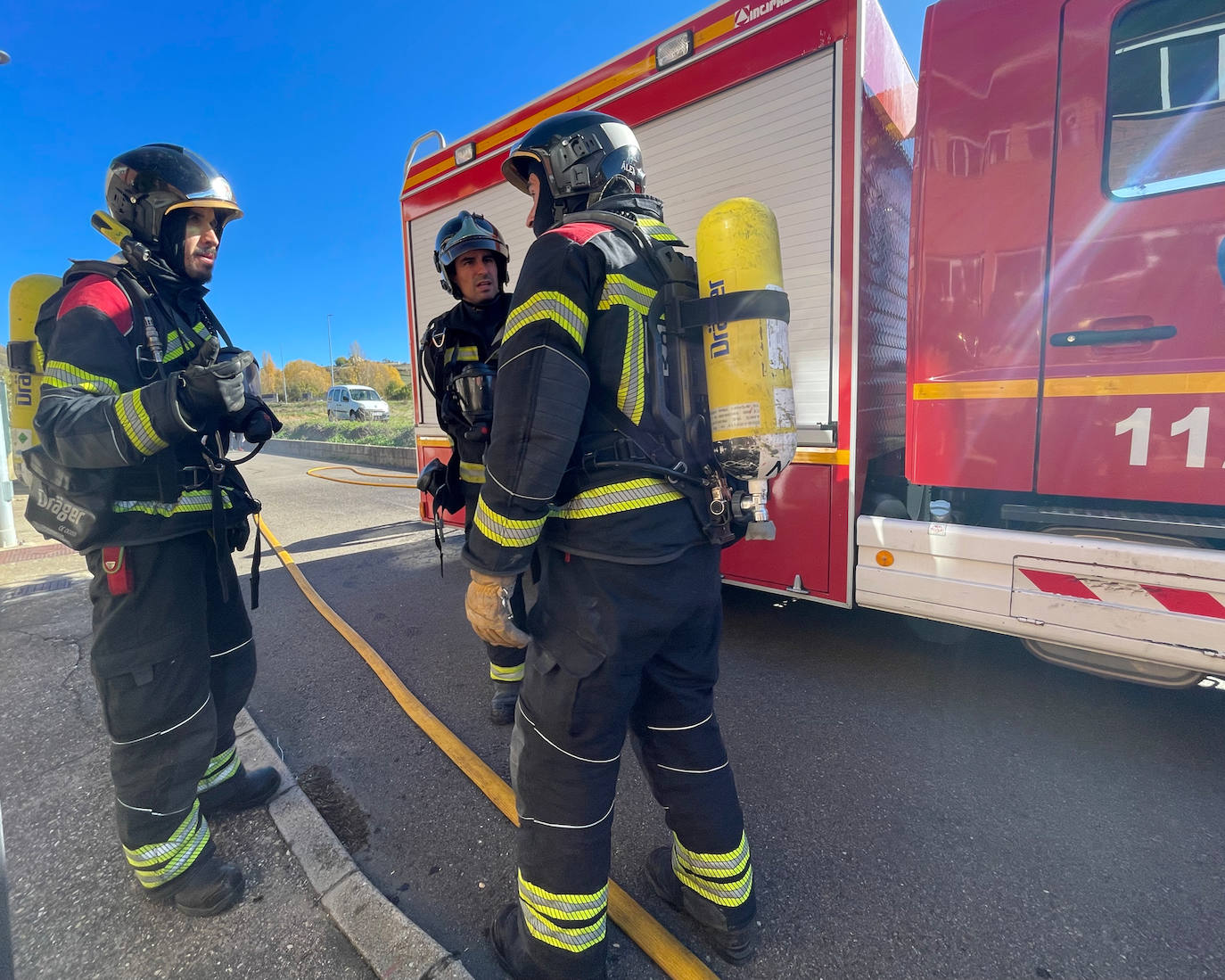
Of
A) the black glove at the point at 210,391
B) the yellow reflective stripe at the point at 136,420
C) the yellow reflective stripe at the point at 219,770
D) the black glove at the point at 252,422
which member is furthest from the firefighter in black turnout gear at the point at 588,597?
the yellow reflective stripe at the point at 219,770

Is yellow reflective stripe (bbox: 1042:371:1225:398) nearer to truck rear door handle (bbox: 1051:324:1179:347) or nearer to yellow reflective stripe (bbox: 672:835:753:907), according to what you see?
truck rear door handle (bbox: 1051:324:1179:347)

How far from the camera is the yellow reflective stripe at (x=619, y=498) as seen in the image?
1.52 meters

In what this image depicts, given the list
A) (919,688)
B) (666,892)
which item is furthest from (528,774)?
(919,688)

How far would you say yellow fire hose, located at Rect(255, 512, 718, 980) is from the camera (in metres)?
1.67

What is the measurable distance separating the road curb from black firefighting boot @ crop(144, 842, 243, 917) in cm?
21

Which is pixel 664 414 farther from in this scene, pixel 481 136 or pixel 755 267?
pixel 481 136

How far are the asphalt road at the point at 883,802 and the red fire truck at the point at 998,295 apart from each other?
1.56ft

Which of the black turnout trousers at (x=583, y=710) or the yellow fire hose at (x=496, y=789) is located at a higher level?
the black turnout trousers at (x=583, y=710)

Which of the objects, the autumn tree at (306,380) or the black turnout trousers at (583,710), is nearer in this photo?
the black turnout trousers at (583,710)

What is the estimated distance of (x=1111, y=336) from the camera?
2.17 metres

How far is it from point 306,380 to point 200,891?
7260 cm

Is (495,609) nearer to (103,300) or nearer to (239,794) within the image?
(103,300)

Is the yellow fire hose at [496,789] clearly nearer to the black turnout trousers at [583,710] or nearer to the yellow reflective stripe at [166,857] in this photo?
the black turnout trousers at [583,710]

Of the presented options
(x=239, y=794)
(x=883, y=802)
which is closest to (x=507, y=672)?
(x=239, y=794)
